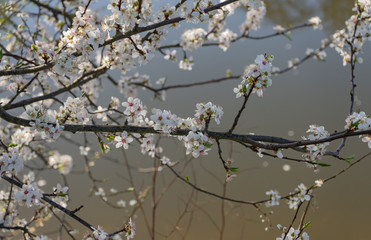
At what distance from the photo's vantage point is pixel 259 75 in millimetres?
1510

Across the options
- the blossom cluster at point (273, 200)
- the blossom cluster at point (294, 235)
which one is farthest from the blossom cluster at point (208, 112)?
the blossom cluster at point (273, 200)

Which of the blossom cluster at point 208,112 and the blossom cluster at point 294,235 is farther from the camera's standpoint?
the blossom cluster at point 294,235

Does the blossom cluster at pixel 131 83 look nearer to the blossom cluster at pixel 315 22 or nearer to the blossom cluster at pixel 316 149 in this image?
the blossom cluster at pixel 315 22

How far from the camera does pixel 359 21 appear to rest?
8.28ft

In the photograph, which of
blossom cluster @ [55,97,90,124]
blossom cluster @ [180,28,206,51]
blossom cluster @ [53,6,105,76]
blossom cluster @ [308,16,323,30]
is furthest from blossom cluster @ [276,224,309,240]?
blossom cluster @ [308,16,323,30]

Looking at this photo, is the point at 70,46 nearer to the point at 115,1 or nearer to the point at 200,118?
the point at 115,1

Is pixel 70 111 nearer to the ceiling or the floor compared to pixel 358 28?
nearer to the floor

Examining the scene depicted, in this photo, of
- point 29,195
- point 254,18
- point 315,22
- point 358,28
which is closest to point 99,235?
point 29,195

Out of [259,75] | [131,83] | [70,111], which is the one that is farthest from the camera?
[131,83]

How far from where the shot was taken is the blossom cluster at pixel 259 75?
1483 mm

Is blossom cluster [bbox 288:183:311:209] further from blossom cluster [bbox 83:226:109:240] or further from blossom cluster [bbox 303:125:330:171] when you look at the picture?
blossom cluster [bbox 83:226:109:240]

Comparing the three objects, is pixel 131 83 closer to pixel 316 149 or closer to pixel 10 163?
pixel 10 163

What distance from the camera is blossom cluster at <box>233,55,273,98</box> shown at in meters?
1.48

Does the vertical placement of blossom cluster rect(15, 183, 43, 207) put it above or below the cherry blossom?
below
